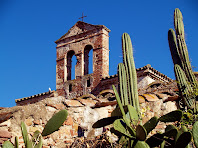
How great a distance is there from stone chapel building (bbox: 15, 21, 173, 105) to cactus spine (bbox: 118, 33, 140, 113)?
8.08 m

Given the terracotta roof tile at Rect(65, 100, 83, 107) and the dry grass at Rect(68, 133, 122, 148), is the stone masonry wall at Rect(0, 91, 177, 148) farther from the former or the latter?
the dry grass at Rect(68, 133, 122, 148)

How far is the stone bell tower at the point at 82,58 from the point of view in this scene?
14.9 m

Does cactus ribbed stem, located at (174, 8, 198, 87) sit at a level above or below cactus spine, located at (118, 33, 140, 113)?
above

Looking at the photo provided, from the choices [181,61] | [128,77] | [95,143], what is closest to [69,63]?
[181,61]

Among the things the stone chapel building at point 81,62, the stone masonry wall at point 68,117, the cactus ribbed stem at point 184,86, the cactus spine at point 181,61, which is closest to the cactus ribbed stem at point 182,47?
the cactus spine at point 181,61

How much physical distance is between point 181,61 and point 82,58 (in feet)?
30.4

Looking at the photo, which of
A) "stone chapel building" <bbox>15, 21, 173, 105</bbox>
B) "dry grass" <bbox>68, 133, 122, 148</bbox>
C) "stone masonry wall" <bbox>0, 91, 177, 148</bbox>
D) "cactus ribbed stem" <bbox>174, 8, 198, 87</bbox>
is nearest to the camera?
"stone masonry wall" <bbox>0, 91, 177, 148</bbox>

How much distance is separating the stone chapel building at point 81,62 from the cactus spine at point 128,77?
8.08 m

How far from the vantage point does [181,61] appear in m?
6.43

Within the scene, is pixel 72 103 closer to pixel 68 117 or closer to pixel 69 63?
pixel 68 117

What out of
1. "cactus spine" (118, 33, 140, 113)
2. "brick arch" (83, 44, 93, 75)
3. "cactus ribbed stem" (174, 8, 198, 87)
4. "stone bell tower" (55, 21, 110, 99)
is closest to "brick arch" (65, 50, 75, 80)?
"stone bell tower" (55, 21, 110, 99)

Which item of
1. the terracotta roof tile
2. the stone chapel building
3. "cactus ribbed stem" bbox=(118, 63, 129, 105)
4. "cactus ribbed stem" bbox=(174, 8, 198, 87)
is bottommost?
the terracotta roof tile

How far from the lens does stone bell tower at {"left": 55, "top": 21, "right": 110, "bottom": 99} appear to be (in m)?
14.9

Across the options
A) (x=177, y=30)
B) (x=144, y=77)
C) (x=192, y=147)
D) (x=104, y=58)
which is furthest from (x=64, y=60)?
(x=192, y=147)
